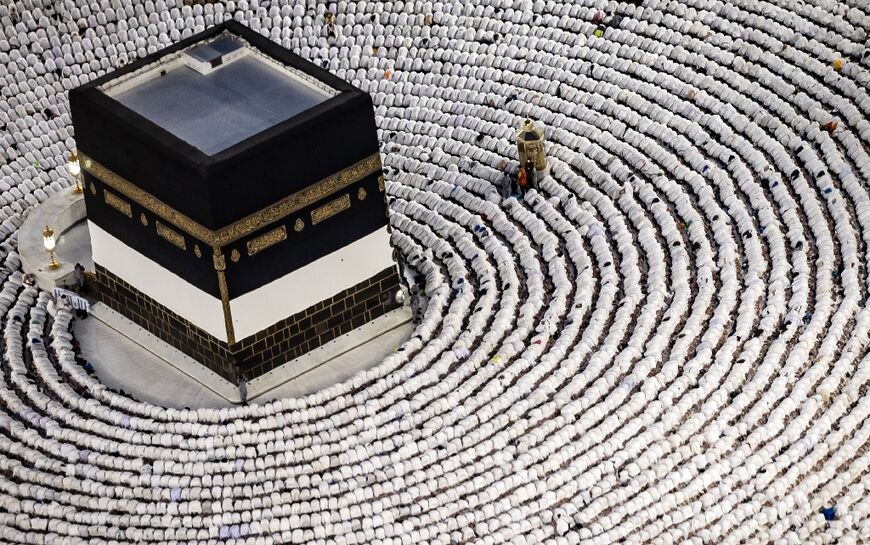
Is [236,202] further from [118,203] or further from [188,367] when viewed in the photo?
[188,367]

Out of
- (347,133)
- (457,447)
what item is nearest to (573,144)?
(347,133)

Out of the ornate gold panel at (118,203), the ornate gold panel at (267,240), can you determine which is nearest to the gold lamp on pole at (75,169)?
the ornate gold panel at (118,203)

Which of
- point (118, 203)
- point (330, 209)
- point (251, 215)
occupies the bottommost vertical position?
point (118, 203)

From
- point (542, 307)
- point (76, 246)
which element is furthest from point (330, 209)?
point (76, 246)

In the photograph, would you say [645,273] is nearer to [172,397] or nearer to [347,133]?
[347,133]

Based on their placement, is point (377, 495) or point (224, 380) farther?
point (224, 380)

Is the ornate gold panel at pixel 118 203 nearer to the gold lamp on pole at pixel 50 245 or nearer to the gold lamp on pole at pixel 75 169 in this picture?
the gold lamp on pole at pixel 75 169
